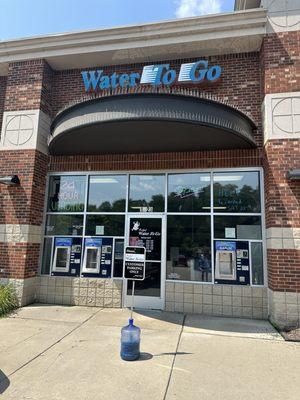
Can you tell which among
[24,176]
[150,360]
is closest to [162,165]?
[24,176]

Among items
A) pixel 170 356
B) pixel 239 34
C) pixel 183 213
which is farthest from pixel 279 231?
pixel 239 34

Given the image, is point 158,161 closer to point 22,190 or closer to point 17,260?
point 22,190

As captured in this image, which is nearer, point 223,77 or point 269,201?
point 269,201

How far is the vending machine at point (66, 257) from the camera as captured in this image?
9.10m

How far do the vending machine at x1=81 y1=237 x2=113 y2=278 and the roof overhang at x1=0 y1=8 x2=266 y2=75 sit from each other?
5.29 m

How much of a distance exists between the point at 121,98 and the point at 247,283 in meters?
5.44

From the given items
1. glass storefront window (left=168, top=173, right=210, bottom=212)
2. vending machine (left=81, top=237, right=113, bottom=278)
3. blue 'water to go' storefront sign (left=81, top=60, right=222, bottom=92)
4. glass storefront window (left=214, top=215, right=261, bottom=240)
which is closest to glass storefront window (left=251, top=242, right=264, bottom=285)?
glass storefront window (left=214, top=215, right=261, bottom=240)

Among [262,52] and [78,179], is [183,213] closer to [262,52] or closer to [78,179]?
[78,179]

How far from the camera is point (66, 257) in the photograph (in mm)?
9211

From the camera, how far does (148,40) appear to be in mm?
8703

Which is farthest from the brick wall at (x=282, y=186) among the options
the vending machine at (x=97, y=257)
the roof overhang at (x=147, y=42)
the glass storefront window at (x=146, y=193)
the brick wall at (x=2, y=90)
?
the brick wall at (x=2, y=90)

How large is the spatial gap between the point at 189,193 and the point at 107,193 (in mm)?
2402

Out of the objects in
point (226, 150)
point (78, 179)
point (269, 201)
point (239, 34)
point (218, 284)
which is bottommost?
point (218, 284)

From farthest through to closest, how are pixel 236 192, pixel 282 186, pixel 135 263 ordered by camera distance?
1. pixel 236 192
2. pixel 282 186
3. pixel 135 263
